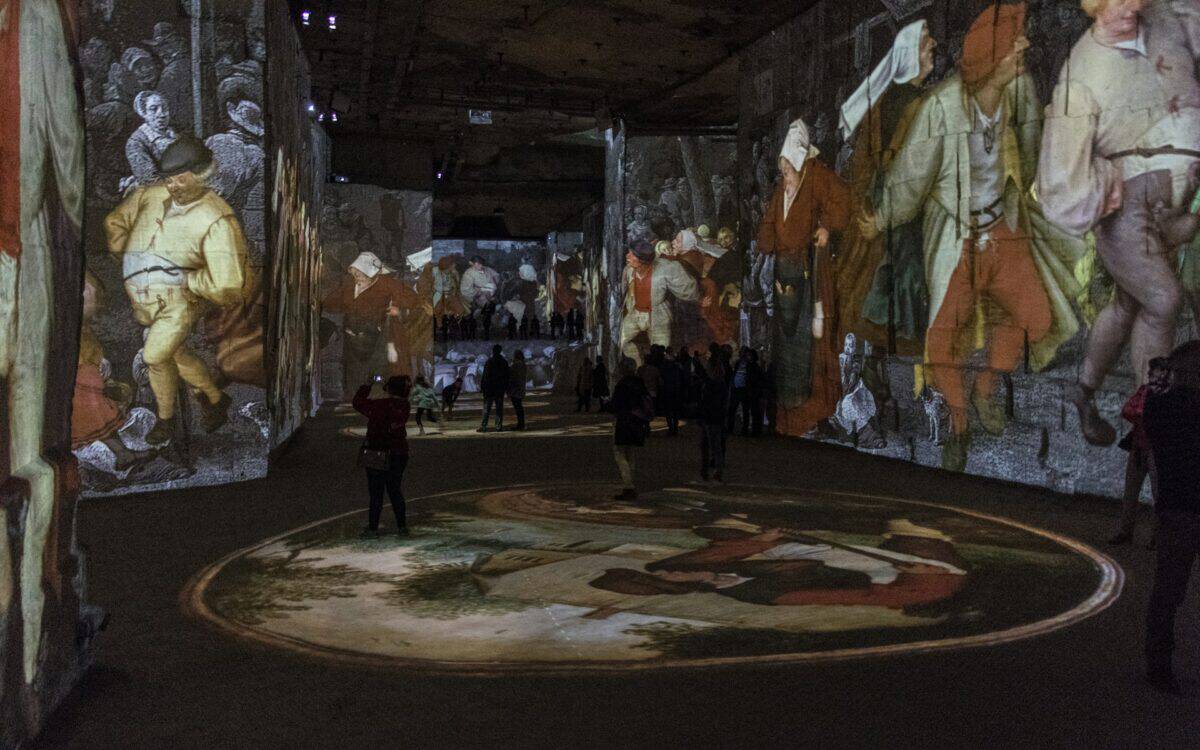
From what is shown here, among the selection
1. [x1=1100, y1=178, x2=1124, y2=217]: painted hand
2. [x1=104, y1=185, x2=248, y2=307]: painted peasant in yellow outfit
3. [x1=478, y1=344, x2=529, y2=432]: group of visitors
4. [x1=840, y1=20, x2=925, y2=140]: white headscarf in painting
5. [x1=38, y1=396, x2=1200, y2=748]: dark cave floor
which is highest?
[x1=840, y1=20, x2=925, y2=140]: white headscarf in painting

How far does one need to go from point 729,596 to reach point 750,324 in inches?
574

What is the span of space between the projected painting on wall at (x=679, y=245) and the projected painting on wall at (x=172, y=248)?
51.1 ft

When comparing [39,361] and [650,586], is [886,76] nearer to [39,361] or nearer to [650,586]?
[650,586]

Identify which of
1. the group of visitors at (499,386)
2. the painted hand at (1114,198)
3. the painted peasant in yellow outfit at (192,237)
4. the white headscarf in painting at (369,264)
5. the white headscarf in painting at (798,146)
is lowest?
the group of visitors at (499,386)

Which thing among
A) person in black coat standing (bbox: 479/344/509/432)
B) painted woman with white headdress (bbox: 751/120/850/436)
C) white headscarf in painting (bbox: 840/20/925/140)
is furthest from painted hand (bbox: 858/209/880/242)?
person in black coat standing (bbox: 479/344/509/432)

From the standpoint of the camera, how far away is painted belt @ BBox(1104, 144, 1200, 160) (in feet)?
37.2

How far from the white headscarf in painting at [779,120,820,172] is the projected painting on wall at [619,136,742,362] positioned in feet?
28.2

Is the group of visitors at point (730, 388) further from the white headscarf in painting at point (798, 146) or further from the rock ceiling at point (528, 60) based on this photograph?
the rock ceiling at point (528, 60)

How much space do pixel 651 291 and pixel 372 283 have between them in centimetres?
846

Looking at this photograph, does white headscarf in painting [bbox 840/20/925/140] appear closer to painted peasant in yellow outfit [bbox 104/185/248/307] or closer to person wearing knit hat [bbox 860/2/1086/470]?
person wearing knit hat [bbox 860/2/1086/470]

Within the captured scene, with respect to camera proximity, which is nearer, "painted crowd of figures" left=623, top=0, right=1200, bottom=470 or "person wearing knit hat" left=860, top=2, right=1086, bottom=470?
"painted crowd of figures" left=623, top=0, right=1200, bottom=470

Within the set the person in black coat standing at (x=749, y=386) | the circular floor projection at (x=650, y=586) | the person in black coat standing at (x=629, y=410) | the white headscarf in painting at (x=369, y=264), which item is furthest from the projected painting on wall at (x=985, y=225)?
the white headscarf in painting at (x=369, y=264)

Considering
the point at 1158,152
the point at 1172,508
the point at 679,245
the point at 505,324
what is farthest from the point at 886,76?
the point at 505,324

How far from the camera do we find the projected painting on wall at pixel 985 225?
38.5 feet
